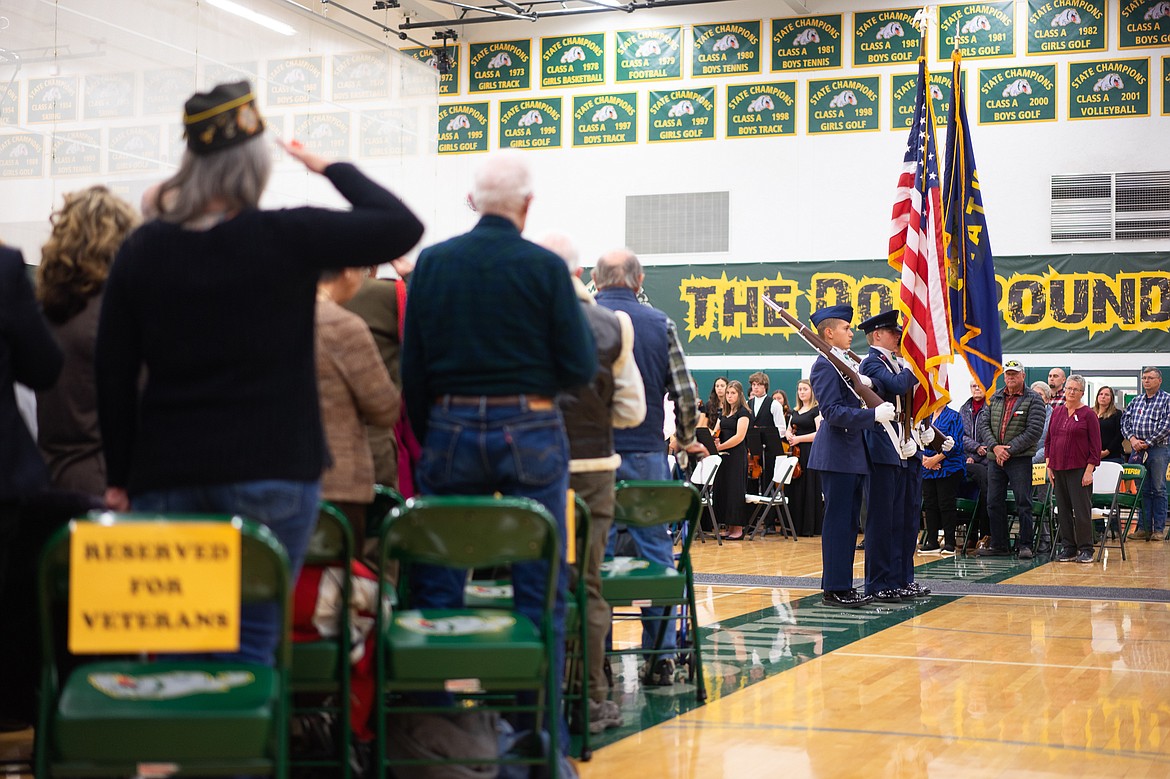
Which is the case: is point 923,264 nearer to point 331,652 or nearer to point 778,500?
point 778,500

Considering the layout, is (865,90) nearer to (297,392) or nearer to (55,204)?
(55,204)

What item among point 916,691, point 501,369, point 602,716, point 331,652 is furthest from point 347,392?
point 916,691

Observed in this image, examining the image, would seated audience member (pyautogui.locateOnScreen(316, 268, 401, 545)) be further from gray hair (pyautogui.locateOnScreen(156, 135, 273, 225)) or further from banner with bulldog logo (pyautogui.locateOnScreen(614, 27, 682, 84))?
banner with bulldog logo (pyautogui.locateOnScreen(614, 27, 682, 84))

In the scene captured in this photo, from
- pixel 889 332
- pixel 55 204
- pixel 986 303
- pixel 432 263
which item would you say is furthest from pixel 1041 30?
pixel 432 263

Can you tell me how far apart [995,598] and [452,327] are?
6.10 m

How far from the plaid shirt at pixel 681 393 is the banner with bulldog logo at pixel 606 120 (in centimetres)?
1236

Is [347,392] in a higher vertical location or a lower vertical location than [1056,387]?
lower

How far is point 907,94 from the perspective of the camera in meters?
15.5

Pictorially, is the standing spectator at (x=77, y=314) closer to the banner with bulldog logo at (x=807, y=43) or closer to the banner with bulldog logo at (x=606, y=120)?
the banner with bulldog logo at (x=807, y=43)

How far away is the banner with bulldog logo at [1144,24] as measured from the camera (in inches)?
579

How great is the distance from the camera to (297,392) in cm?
231

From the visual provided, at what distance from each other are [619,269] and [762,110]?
39.7 ft

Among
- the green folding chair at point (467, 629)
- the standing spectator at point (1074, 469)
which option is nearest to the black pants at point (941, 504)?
the standing spectator at point (1074, 469)

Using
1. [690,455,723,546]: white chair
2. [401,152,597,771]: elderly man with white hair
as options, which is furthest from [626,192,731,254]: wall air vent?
[401,152,597,771]: elderly man with white hair
